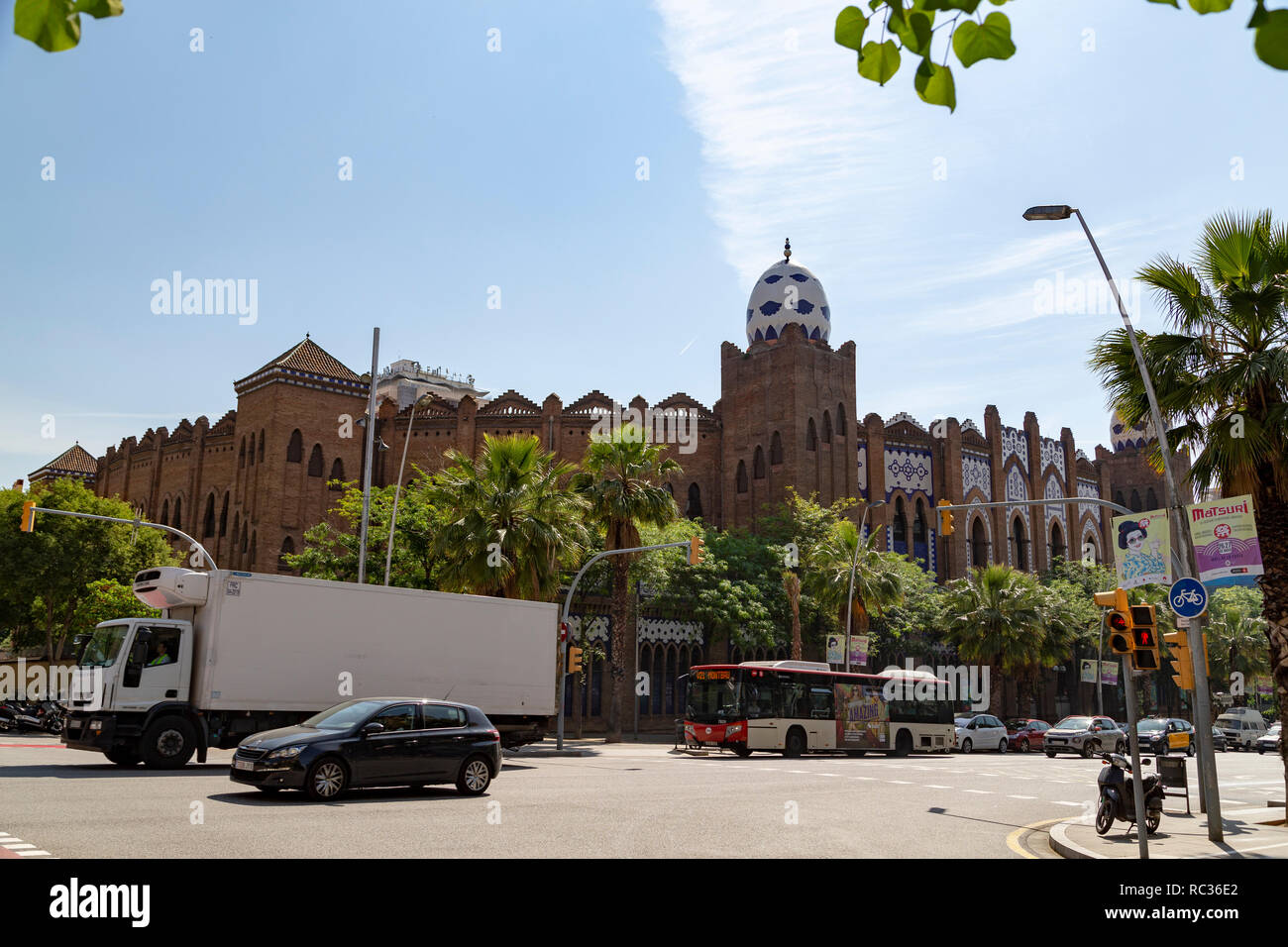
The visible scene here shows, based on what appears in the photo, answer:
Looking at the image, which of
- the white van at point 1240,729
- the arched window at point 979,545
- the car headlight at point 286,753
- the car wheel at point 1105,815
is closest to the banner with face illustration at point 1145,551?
the car wheel at point 1105,815

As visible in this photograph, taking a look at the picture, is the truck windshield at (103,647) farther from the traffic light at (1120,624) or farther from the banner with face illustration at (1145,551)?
the banner with face illustration at (1145,551)

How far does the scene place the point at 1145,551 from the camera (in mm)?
16312

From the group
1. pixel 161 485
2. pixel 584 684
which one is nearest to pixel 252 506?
pixel 161 485

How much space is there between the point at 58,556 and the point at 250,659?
84.7 feet

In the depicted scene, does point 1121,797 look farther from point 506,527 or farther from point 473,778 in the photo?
point 506,527

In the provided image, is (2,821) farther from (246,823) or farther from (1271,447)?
(1271,447)

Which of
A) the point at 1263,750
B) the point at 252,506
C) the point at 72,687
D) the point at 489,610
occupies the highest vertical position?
the point at 252,506

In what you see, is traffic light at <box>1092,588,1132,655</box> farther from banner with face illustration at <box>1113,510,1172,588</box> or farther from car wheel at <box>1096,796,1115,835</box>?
banner with face illustration at <box>1113,510,1172,588</box>

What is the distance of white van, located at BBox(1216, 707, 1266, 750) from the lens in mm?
47812

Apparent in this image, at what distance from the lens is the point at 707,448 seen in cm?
5450

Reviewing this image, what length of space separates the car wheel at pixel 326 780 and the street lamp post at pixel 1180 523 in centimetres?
1061

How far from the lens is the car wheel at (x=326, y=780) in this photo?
524 inches
